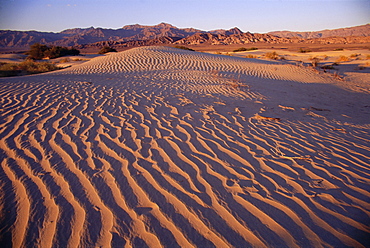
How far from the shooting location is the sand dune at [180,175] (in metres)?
1.90

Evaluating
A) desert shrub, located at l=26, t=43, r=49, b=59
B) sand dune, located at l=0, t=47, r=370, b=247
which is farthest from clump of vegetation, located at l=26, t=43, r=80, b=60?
sand dune, located at l=0, t=47, r=370, b=247

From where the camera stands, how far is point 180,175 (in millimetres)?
2680

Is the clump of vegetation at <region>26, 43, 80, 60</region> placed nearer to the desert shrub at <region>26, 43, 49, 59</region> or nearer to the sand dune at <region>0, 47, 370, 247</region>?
the desert shrub at <region>26, 43, 49, 59</region>

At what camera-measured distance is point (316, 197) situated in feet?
7.75

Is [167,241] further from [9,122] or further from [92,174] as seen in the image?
[9,122]

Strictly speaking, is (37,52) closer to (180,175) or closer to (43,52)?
(43,52)

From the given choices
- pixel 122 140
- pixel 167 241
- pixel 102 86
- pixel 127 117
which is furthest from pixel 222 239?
pixel 102 86

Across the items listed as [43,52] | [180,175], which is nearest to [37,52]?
[43,52]

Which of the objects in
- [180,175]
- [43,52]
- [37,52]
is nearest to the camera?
[180,175]

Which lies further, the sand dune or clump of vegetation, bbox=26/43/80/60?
clump of vegetation, bbox=26/43/80/60

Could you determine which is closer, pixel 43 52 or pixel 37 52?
pixel 37 52

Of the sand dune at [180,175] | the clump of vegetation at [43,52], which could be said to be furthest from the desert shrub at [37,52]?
the sand dune at [180,175]

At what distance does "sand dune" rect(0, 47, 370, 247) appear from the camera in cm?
190

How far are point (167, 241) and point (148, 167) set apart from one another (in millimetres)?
1134
